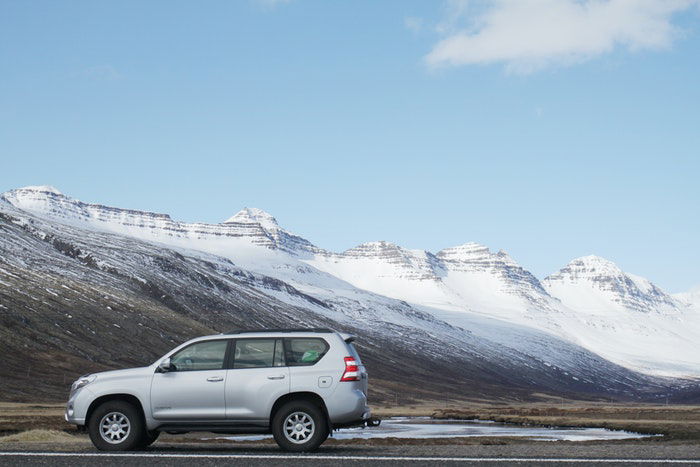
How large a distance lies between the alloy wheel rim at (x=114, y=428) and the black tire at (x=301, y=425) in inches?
144

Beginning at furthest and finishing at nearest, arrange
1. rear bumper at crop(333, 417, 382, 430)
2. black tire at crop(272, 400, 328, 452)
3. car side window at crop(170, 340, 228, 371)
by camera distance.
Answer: car side window at crop(170, 340, 228, 371)
rear bumper at crop(333, 417, 382, 430)
black tire at crop(272, 400, 328, 452)

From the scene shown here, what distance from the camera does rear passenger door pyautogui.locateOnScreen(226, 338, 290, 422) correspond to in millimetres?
21719

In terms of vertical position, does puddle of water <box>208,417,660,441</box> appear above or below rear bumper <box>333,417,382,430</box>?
below

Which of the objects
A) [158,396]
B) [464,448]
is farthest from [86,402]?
[464,448]

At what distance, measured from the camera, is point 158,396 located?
22.0 metres

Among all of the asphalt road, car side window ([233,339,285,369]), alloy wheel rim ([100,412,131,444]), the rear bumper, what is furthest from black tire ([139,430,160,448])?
the rear bumper

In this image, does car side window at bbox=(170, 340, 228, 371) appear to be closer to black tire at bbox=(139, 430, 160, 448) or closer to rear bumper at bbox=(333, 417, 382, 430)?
black tire at bbox=(139, 430, 160, 448)

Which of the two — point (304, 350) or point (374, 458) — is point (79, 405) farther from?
point (374, 458)

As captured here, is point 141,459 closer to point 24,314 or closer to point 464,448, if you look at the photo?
point 464,448

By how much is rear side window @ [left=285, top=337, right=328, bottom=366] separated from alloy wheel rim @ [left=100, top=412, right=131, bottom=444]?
425 cm

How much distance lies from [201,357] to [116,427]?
2624 millimetres

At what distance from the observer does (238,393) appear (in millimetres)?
21828

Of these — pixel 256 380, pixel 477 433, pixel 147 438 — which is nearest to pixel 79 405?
pixel 147 438

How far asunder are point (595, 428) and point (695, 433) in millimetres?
22327
